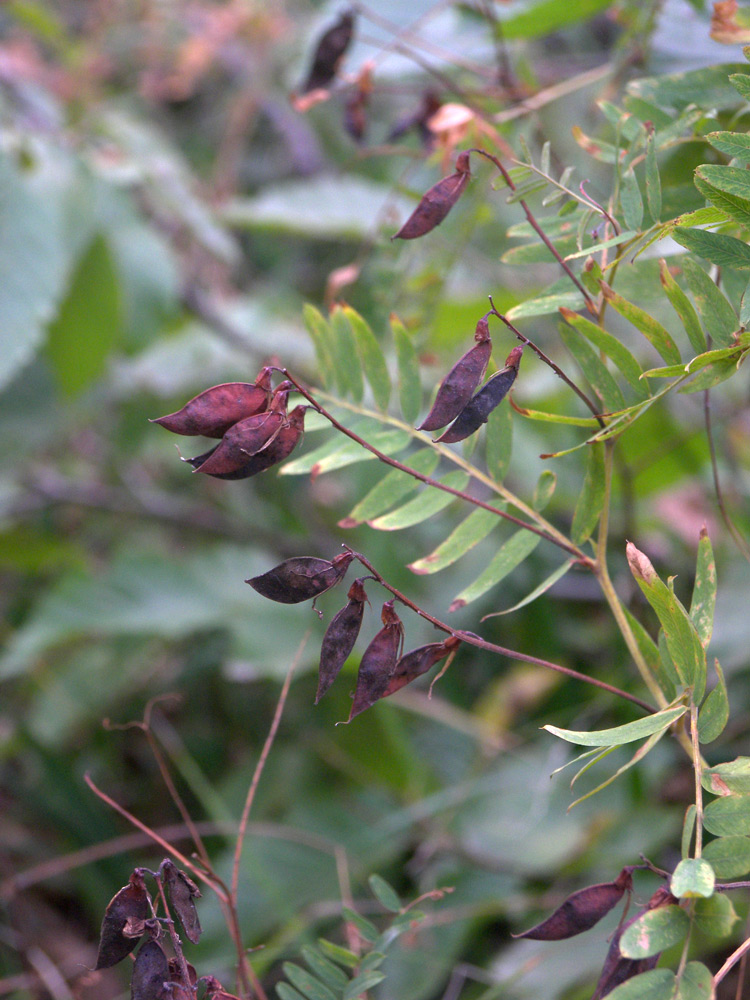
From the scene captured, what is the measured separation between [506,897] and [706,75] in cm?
67

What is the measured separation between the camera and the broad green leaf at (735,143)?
0.30 meters

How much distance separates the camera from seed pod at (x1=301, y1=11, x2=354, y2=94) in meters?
0.57

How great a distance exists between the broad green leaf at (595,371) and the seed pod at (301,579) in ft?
0.44

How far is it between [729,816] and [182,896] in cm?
19

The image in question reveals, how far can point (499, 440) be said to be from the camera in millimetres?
381

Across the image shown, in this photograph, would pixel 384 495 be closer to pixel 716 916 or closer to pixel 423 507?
pixel 423 507

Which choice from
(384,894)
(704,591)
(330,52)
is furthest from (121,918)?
(330,52)

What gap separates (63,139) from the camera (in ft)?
3.44

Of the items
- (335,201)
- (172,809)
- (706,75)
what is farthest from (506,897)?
(335,201)

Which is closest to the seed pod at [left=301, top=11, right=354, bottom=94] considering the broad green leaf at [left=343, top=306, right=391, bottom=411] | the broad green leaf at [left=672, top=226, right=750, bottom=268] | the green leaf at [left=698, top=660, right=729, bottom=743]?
the broad green leaf at [left=343, top=306, right=391, bottom=411]

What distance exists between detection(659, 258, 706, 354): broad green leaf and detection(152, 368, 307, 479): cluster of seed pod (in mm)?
148

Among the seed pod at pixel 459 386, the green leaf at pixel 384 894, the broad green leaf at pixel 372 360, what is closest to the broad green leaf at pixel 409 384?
the broad green leaf at pixel 372 360

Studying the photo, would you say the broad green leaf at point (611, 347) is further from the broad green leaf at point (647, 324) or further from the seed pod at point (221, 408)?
the seed pod at point (221, 408)

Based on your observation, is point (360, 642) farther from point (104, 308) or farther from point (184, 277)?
point (184, 277)
